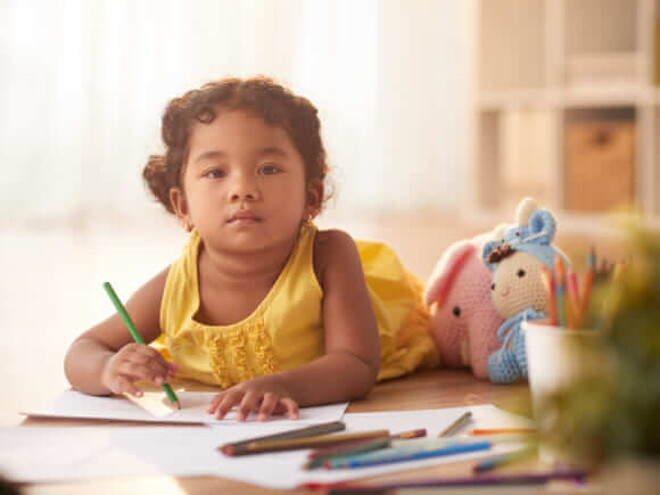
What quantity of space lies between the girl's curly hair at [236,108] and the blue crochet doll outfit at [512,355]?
0.28 metres

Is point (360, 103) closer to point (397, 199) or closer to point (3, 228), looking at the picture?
point (397, 199)

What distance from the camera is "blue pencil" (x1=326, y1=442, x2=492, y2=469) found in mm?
790

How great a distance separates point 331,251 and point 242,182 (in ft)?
0.47

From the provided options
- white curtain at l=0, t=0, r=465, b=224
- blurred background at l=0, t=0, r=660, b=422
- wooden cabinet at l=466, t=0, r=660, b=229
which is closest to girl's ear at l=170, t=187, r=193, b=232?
blurred background at l=0, t=0, r=660, b=422

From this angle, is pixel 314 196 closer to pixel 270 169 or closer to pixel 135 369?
pixel 270 169

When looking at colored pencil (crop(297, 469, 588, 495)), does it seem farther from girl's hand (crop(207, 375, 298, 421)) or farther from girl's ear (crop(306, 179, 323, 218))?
girl's ear (crop(306, 179, 323, 218))

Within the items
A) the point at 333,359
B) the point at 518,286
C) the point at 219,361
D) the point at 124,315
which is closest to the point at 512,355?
the point at 518,286

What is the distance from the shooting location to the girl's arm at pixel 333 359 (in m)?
0.99

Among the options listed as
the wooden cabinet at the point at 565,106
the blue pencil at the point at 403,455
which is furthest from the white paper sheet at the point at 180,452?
the wooden cabinet at the point at 565,106

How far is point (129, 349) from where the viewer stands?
1059 millimetres

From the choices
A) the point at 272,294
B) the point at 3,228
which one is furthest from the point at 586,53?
the point at 272,294

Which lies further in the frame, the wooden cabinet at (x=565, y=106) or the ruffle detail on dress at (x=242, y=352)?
the wooden cabinet at (x=565, y=106)

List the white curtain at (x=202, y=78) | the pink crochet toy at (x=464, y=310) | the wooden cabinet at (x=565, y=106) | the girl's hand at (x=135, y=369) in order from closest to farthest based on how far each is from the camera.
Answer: the girl's hand at (x=135, y=369) < the pink crochet toy at (x=464, y=310) < the wooden cabinet at (x=565, y=106) < the white curtain at (x=202, y=78)

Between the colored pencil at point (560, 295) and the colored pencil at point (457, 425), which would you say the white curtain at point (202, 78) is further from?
the colored pencil at point (560, 295)
